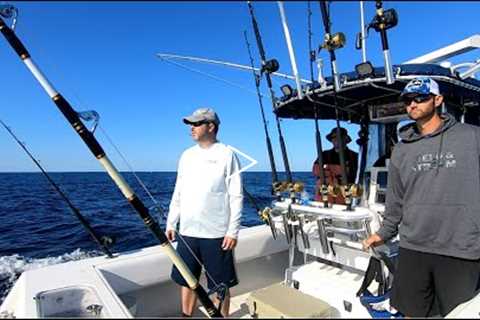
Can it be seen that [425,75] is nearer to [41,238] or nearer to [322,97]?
[322,97]

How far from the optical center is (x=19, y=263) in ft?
18.7

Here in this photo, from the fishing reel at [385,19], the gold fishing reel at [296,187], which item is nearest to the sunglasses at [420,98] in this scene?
the fishing reel at [385,19]

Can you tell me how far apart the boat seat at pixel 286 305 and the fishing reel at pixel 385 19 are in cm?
187

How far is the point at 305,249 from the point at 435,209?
1.57 m

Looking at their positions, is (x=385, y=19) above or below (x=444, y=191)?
above

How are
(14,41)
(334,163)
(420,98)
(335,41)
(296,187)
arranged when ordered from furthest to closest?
(334,163) < (296,187) < (335,41) < (420,98) < (14,41)

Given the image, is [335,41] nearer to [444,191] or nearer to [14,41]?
[444,191]

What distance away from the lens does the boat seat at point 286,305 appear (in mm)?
1859

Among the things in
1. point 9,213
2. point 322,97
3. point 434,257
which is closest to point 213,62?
point 322,97

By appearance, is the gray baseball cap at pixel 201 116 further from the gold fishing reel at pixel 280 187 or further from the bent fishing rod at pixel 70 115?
the gold fishing reel at pixel 280 187

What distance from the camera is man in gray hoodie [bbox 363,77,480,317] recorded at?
182 cm

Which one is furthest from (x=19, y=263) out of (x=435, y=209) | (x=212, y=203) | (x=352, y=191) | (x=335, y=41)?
(x=435, y=209)

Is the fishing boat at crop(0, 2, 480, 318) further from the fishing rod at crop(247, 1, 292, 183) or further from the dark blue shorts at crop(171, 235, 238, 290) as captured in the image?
the dark blue shorts at crop(171, 235, 238, 290)

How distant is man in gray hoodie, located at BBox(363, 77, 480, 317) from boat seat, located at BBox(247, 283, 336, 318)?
511mm
